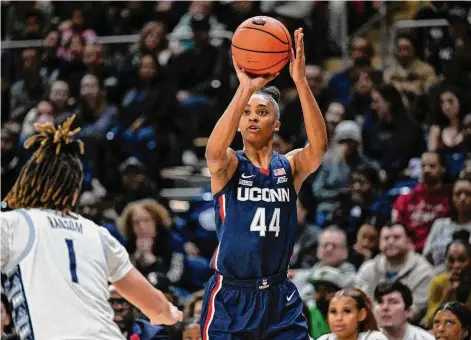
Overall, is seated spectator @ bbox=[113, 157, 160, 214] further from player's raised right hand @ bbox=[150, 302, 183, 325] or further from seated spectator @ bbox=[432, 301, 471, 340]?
player's raised right hand @ bbox=[150, 302, 183, 325]

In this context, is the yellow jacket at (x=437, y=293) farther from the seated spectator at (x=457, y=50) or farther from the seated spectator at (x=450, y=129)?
the seated spectator at (x=457, y=50)

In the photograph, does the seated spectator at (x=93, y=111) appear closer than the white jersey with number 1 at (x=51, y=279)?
No

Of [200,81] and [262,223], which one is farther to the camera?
[200,81]

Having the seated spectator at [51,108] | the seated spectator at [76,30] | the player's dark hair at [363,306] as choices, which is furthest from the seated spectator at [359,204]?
the seated spectator at [76,30]

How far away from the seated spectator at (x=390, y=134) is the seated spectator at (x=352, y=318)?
12.2 ft

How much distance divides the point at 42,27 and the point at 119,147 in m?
3.16

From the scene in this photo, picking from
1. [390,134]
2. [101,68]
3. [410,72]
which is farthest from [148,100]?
[410,72]

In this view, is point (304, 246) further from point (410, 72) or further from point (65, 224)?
point (65, 224)

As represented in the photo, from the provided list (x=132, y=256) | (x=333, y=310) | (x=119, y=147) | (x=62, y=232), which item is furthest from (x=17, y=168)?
(x=62, y=232)

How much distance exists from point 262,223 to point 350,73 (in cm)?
767

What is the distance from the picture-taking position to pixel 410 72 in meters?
13.3

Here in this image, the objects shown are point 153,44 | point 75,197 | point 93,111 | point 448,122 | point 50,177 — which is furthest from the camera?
point 153,44

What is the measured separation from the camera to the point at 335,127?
12484 mm

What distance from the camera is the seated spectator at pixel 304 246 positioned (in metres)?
11.0
